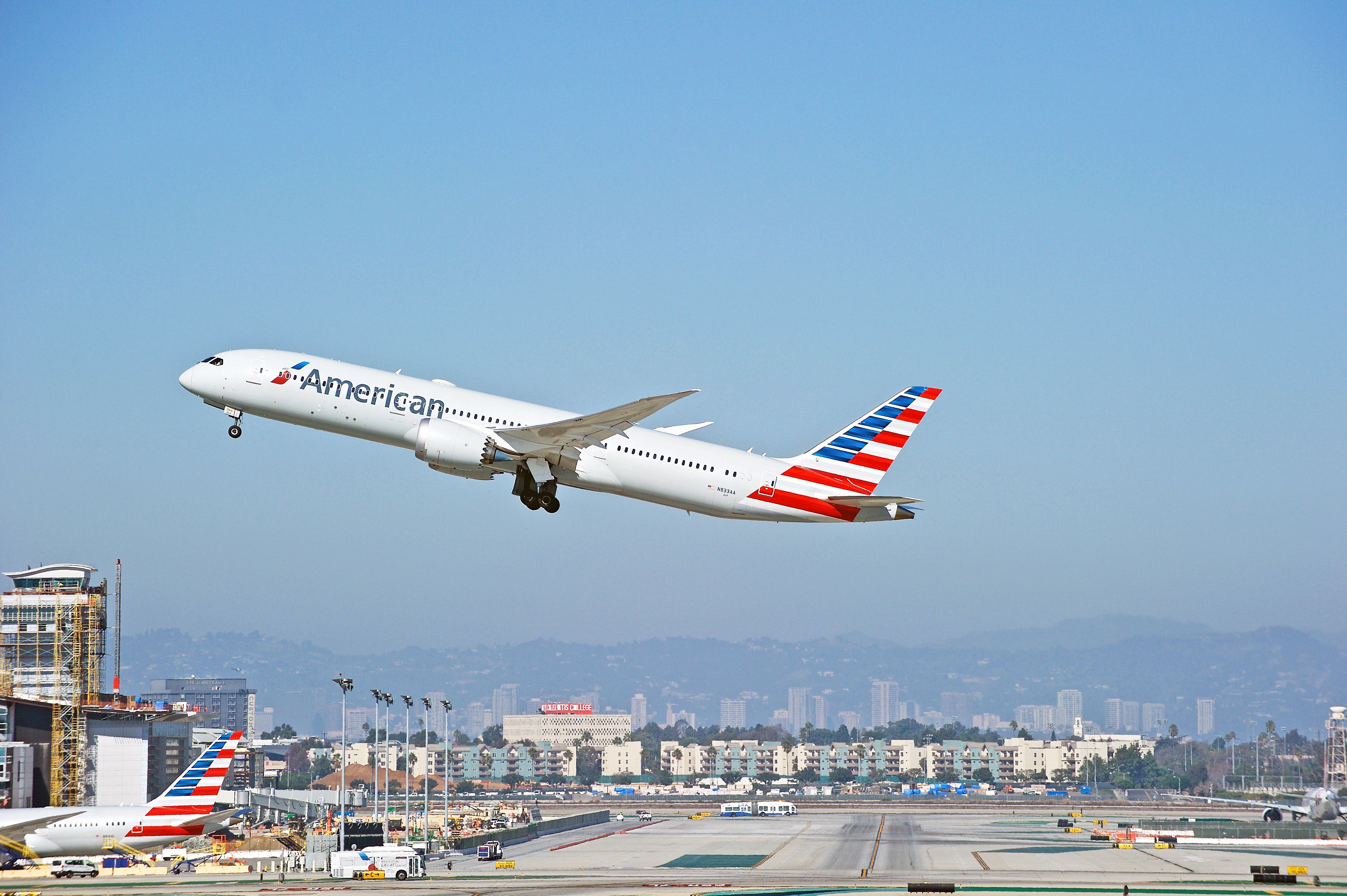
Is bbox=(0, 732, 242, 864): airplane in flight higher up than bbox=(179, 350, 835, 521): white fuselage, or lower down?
lower down

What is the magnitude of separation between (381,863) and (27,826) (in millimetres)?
22111

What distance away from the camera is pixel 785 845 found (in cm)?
10694

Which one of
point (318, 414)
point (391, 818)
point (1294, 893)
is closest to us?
point (318, 414)

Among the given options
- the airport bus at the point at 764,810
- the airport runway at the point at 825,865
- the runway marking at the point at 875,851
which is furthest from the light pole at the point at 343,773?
the airport bus at the point at 764,810

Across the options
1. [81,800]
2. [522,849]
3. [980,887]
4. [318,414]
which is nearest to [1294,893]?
[980,887]

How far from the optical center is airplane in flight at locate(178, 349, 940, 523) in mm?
57281

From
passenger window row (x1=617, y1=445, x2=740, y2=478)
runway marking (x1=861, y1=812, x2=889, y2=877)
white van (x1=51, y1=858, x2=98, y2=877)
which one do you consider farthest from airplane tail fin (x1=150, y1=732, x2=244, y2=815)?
runway marking (x1=861, y1=812, x2=889, y2=877)

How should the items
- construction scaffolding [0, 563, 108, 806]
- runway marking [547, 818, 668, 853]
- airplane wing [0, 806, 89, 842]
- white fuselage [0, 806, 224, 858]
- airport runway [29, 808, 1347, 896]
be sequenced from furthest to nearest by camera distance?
1. construction scaffolding [0, 563, 108, 806]
2. runway marking [547, 818, 668, 853]
3. airplane wing [0, 806, 89, 842]
4. white fuselage [0, 806, 224, 858]
5. airport runway [29, 808, 1347, 896]

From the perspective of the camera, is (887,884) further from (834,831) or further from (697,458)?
(834,831)

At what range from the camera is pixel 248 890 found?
226 ft

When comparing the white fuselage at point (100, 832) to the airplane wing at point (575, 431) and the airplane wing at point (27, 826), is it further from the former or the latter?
the airplane wing at point (575, 431)

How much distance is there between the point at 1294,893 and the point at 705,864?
3747cm

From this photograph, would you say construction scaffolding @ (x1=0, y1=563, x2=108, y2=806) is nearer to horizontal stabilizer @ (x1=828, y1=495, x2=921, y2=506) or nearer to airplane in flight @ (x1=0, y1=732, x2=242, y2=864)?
airplane in flight @ (x1=0, y1=732, x2=242, y2=864)

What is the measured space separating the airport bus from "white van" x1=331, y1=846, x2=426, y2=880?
79553mm
